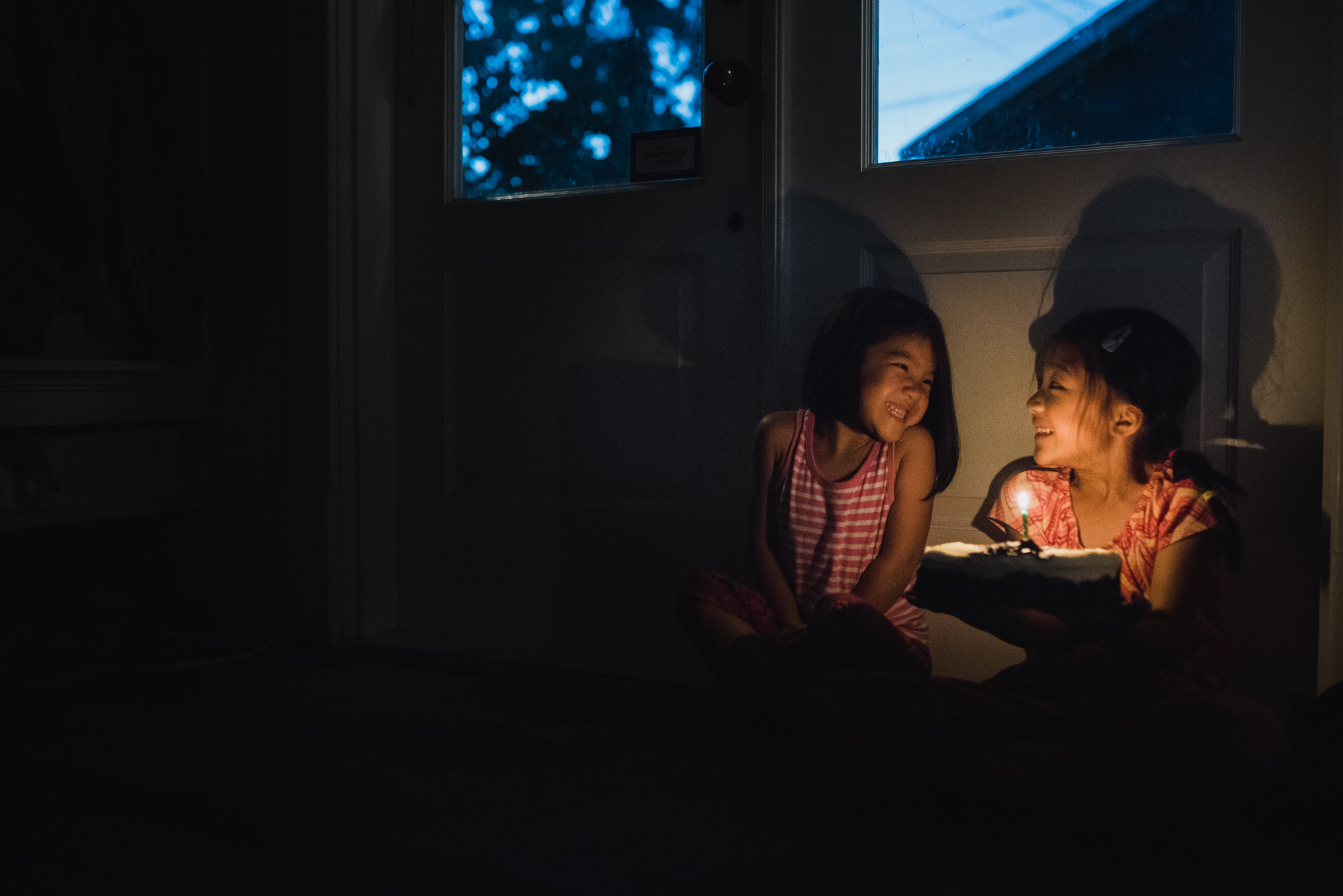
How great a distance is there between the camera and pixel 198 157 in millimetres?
2502

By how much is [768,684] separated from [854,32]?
44.9 inches

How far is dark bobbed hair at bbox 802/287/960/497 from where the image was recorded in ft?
5.54

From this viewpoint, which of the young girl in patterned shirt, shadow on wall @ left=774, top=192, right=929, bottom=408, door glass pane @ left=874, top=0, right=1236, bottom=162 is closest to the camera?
the young girl in patterned shirt

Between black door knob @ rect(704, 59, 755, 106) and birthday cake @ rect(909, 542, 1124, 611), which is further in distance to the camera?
black door knob @ rect(704, 59, 755, 106)

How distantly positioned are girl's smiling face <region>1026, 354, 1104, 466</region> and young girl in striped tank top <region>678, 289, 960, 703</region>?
16 centimetres

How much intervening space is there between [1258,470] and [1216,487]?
162mm

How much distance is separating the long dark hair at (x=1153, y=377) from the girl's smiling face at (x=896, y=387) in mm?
201

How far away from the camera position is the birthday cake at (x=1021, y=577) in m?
1.42

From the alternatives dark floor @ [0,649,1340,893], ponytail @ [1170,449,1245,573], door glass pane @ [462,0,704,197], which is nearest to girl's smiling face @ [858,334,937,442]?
ponytail @ [1170,449,1245,573]

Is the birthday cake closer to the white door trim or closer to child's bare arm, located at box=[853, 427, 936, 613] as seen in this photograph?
child's bare arm, located at box=[853, 427, 936, 613]

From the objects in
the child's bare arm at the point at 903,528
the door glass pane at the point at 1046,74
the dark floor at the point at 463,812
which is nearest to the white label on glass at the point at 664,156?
the door glass pane at the point at 1046,74

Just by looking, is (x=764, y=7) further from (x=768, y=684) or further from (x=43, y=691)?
(x=43, y=691)

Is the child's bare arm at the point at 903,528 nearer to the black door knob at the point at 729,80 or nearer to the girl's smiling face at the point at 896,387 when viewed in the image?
the girl's smiling face at the point at 896,387

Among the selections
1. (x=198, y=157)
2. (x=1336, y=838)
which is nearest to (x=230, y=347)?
(x=198, y=157)
